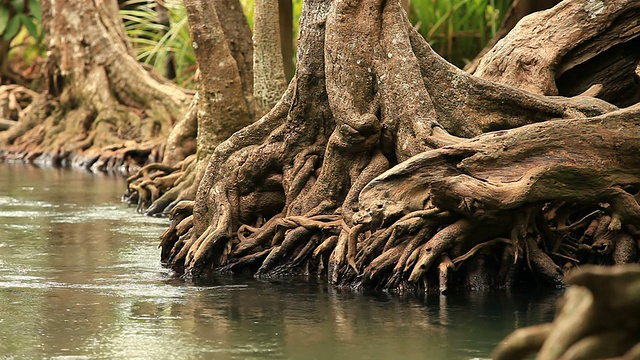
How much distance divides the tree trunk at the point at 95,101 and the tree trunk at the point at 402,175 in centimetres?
1081

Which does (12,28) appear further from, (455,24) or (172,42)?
(455,24)

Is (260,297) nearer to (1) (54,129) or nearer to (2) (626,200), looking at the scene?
(2) (626,200)

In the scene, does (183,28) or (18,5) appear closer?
(183,28)

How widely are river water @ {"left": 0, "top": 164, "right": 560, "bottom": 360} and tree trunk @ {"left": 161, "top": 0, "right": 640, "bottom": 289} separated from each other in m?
0.36

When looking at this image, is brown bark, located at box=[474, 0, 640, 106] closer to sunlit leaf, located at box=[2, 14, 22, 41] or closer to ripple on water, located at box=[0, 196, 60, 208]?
ripple on water, located at box=[0, 196, 60, 208]

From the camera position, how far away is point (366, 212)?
10.1m

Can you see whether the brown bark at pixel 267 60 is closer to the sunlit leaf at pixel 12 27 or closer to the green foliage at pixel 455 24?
the green foliage at pixel 455 24

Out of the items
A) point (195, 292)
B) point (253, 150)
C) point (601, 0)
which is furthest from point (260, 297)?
point (601, 0)

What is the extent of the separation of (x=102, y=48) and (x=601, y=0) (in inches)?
529

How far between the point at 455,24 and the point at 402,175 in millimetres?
11659

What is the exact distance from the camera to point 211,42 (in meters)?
14.7

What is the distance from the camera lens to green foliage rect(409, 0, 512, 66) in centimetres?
2111

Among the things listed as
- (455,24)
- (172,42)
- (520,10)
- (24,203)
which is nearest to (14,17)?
(172,42)

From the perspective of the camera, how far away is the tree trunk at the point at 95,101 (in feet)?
75.6
